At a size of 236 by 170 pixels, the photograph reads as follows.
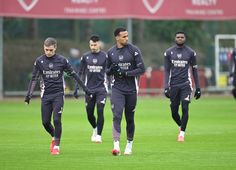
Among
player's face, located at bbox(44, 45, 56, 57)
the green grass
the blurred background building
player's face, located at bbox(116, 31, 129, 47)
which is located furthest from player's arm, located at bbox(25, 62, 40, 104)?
the blurred background building

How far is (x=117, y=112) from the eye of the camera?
1673 centimetres

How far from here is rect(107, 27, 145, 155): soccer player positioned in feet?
54.8

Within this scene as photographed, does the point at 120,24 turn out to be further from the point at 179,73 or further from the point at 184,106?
the point at 184,106

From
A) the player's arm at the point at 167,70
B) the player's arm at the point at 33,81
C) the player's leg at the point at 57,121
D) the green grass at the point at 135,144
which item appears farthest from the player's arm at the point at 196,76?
the player's arm at the point at 33,81

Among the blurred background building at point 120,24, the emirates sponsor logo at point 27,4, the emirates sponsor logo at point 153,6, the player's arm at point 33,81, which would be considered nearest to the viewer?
the player's arm at point 33,81

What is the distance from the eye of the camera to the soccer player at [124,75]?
54.8 feet

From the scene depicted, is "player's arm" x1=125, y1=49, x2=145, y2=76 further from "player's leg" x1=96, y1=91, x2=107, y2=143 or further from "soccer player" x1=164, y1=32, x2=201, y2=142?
"soccer player" x1=164, y1=32, x2=201, y2=142

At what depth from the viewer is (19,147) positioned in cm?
1861

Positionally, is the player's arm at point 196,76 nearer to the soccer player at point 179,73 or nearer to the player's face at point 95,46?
the soccer player at point 179,73

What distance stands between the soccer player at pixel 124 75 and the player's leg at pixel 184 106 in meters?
3.44

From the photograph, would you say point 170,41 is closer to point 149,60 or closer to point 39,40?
point 149,60

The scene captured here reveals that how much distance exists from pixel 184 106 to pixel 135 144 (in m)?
1.81

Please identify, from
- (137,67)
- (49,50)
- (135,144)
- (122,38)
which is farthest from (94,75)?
(122,38)

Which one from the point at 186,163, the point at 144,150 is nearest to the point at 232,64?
the point at 144,150
